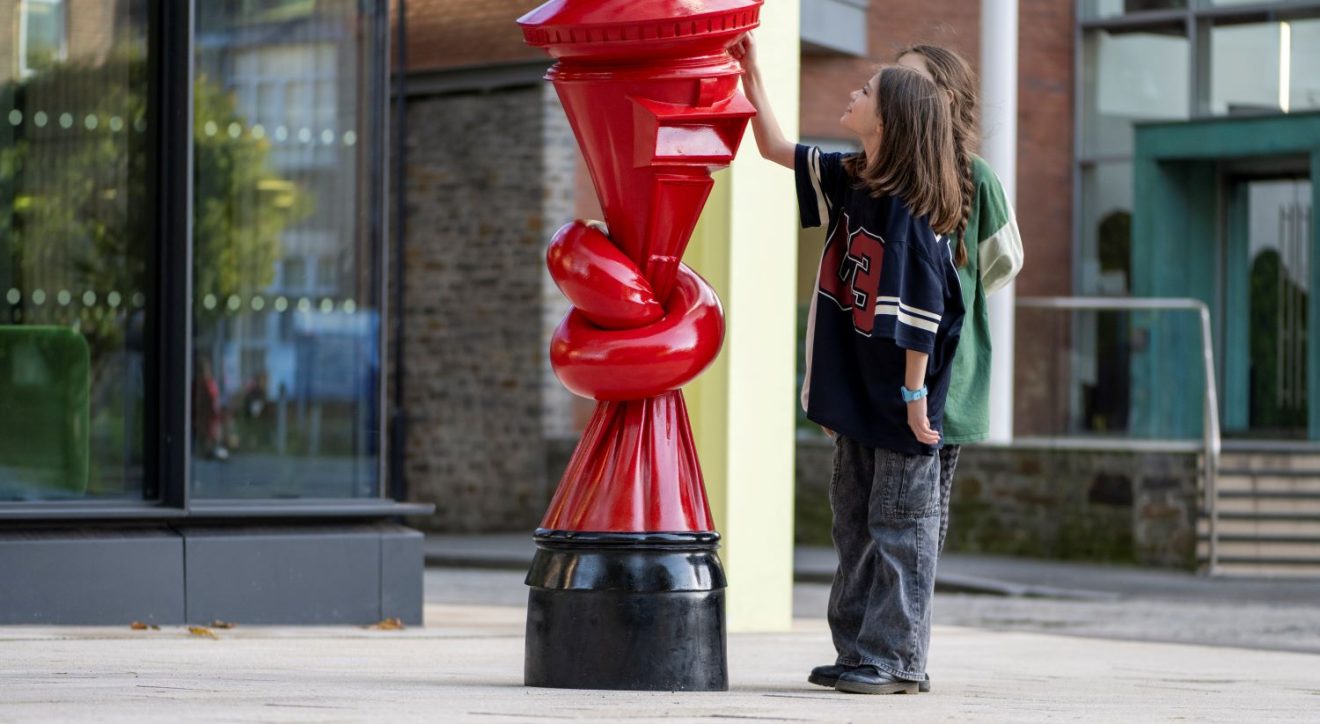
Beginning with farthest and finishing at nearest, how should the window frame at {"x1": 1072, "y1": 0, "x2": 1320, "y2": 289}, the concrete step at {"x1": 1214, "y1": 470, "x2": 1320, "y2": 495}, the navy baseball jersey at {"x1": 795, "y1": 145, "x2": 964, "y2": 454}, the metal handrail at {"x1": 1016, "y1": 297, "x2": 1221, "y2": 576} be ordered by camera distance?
the window frame at {"x1": 1072, "y1": 0, "x2": 1320, "y2": 289}
the concrete step at {"x1": 1214, "y1": 470, "x2": 1320, "y2": 495}
the metal handrail at {"x1": 1016, "y1": 297, "x2": 1221, "y2": 576}
the navy baseball jersey at {"x1": 795, "y1": 145, "x2": 964, "y2": 454}

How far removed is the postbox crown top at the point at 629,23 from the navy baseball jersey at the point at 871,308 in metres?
0.41

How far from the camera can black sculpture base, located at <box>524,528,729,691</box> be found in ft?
12.1

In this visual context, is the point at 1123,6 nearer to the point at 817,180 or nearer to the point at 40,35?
the point at 40,35

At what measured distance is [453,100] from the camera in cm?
1748

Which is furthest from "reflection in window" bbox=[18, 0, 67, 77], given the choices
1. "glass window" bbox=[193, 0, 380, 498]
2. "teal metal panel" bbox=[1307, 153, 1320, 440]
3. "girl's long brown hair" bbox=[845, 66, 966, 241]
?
"teal metal panel" bbox=[1307, 153, 1320, 440]

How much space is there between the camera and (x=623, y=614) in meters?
3.69

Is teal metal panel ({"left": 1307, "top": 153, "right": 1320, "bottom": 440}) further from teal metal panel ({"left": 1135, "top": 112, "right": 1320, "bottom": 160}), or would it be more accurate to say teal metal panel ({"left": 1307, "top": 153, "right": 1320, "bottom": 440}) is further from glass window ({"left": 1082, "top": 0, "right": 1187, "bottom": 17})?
glass window ({"left": 1082, "top": 0, "right": 1187, "bottom": 17})

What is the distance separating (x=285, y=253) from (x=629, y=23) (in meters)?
3.76

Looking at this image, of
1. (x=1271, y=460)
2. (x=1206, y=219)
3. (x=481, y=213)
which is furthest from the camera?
(x=1206, y=219)

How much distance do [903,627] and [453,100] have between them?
46.4 ft

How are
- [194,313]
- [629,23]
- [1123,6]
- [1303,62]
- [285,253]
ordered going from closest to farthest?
1. [629,23]
2. [194,313]
3. [285,253]
4. [1303,62]
5. [1123,6]

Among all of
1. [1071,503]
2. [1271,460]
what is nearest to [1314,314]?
[1271,460]

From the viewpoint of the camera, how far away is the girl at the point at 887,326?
3842mm

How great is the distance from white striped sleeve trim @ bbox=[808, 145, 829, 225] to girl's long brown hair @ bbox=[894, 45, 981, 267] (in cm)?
30
